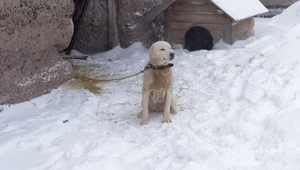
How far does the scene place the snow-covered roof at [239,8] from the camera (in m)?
6.79

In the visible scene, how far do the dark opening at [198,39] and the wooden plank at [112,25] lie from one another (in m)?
1.50

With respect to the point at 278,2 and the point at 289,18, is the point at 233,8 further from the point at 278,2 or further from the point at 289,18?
the point at 278,2

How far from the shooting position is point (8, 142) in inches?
153

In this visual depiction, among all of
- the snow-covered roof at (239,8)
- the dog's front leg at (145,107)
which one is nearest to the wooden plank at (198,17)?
the snow-covered roof at (239,8)

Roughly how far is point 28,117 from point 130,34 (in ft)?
12.3

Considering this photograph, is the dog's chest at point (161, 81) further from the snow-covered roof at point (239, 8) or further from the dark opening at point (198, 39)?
the dark opening at point (198, 39)

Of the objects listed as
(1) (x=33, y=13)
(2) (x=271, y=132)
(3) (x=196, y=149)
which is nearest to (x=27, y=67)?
(1) (x=33, y=13)

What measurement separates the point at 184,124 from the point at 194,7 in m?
3.42

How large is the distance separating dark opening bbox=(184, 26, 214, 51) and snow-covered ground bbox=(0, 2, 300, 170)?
3.79ft

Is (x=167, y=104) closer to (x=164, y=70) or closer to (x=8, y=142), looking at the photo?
(x=164, y=70)

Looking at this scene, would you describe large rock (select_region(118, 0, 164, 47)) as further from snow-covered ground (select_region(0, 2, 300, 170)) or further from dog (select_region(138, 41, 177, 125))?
dog (select_region(138, 41, 177, 125))

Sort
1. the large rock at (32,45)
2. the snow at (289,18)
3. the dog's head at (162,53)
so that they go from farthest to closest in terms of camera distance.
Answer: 1. the snow at (289,18)
2. the large rock at (32,45)
3. the dog's head at (162,53)

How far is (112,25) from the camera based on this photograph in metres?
8.05

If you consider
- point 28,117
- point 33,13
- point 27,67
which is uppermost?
point 33,13
